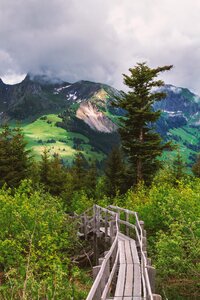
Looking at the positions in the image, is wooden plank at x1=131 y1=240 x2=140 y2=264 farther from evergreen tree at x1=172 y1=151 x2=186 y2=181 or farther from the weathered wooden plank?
evergreen tree at x1=172 y1=151 x2=186 y2=181

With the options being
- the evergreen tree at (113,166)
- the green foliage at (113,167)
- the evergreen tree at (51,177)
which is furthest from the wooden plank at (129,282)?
the evergreen tree at (51,177)

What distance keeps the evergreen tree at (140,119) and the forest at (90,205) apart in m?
0.10

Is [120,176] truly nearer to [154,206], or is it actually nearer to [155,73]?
[155,73]

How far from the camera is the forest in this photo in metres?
15.2

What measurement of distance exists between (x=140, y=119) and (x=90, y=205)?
1026 centimetres

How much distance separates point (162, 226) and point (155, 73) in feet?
69.0

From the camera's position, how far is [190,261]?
1612 centimetres

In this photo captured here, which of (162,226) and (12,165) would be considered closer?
(162,226)

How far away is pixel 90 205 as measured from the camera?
41000 millimetres

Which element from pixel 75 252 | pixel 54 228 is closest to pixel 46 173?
pixel 75 252

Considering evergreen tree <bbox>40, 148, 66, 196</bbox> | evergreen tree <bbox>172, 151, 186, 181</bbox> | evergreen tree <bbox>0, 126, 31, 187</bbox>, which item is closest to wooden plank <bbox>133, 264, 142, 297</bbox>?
evergreen tree <bbox>0, 126, 31, 187</bbox>

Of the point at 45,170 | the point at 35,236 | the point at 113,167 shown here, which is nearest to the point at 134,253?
the point at 35,236

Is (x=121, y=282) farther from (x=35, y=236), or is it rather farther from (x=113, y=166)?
(x=113, y=166)

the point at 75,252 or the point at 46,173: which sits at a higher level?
the point at 46,173
